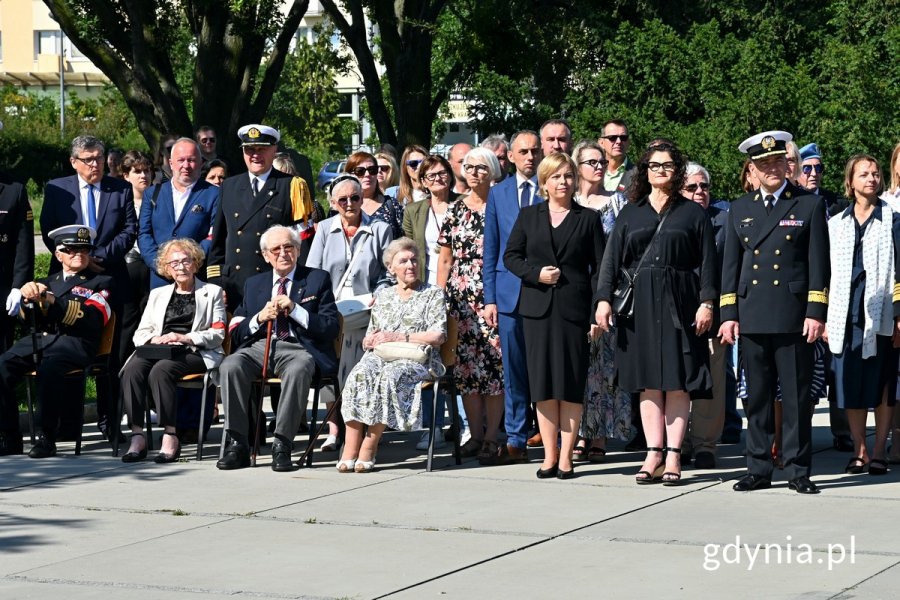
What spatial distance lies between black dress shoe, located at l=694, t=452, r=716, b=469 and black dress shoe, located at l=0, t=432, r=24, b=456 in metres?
4.60

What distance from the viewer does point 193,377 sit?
1027 centimetres

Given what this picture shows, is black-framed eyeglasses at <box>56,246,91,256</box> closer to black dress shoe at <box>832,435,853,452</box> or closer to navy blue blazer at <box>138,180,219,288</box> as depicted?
navy blue blazer at <box>138,180,219,288</box>

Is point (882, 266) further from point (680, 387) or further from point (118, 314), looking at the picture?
point (118, 314)

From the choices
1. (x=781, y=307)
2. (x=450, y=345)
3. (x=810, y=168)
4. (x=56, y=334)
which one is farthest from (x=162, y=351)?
(x=810, y=168)

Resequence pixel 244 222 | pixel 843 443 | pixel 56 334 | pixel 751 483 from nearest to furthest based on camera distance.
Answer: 1. pixel 751 483
2. pixel 843 443
3. pixel 56 334
4. pixel 244 222

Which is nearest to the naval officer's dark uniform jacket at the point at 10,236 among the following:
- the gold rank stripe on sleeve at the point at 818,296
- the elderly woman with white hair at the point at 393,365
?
the elderly woman with white hair at the point at 393,365

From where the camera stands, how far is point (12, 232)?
10969 mm

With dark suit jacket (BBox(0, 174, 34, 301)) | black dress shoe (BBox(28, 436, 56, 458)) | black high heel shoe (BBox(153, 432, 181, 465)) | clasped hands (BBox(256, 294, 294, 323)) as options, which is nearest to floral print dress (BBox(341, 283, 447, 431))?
clasped hands (BBox(256, 294, 294, 323))

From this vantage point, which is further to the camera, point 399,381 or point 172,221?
point 172,221

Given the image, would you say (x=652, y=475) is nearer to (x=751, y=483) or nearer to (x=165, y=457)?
(x=751, y=483)

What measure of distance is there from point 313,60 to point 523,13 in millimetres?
27585

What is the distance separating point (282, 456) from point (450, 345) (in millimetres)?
1285

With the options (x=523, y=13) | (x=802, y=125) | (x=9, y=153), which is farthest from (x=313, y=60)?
(x=802, y=125)

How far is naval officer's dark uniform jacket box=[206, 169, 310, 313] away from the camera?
10.9 m
